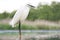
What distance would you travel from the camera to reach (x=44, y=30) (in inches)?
84.9

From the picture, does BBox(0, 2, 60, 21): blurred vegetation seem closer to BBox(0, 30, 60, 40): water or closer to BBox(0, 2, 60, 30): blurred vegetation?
BBox(0, 2, 60, 30): blurred vegetation

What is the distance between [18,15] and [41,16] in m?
0.25

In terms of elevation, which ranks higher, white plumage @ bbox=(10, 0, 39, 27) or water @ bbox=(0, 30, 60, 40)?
white plumage @ bbox=(10, 0, 39, 27)

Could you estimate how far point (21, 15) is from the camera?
209cm

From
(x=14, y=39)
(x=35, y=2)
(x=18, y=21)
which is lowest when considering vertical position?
(x=14, y=39)

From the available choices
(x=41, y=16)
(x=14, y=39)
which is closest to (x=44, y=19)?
(x=41, y=16)

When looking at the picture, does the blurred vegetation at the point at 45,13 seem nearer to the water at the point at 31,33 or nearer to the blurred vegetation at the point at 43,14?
the blurred vegetation at the point at 43,14

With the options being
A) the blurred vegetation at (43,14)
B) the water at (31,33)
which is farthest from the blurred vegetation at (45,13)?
the water at (31,33)

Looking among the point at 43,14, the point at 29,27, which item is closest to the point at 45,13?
the point at 43,14

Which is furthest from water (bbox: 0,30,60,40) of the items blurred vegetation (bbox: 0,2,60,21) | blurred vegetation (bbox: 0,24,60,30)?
blurred vegetation (bbox: 0,2,60,21)

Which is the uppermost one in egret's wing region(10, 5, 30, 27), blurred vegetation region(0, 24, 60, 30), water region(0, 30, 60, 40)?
egret's wing region(10, 5, 30, 27)

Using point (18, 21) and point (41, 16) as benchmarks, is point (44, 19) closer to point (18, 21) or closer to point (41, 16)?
point (41, 16)

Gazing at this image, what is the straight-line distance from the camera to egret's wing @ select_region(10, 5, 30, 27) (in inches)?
82.4

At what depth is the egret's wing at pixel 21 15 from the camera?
2.09 m
